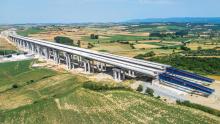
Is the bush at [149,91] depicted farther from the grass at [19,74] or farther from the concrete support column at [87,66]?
the grass at [19,74]

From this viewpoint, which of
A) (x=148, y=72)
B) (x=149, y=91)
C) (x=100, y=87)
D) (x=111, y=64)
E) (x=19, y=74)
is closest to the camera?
(x=149, y=91)

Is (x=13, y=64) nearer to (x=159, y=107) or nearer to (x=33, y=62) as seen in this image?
(x=33, y=62)

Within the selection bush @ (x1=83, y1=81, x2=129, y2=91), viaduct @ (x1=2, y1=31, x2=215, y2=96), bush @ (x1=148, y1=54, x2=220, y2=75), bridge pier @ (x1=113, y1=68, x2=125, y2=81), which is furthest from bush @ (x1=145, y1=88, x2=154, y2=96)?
bush @ (x1=148, y1=54, x2=220, y2=75)

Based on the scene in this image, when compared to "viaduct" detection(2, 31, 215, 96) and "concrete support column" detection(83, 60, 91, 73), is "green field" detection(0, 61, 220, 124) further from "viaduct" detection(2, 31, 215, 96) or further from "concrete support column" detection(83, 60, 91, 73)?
"concrete support column" detection(83, 60, 91, 73)

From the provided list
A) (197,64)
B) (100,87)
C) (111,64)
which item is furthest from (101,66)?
(197,64)

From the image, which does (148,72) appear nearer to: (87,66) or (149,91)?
(149,91)

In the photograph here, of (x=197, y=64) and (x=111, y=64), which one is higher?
(x=111, y=64)

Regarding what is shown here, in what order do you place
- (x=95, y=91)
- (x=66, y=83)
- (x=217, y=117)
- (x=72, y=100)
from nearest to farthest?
(x=217, y=117) < (x=72, y=100) < (x=95, y=91) < (x=66, y=83)

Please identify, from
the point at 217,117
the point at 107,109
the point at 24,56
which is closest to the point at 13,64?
the point at 24,56

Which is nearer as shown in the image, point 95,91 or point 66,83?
point 95,91
